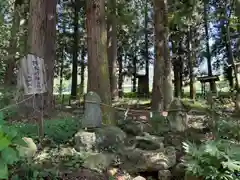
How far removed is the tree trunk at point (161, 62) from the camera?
10.8 metres

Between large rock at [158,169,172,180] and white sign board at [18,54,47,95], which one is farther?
white sign board at [18,54,47,95]

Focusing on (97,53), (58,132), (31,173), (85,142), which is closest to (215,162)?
(85,142)

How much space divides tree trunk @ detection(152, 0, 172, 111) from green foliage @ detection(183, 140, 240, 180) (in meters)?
6.87

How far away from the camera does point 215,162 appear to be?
3.81 m

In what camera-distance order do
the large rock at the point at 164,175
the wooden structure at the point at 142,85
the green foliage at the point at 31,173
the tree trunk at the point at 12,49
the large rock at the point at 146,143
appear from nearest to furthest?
the green foliage at the point at 31,173 → the large rock at the point at 164,175 → the large rock at the point at 146,143 → the tree trunk at the point at 12,49 → the wooden structure at the point at 142,85

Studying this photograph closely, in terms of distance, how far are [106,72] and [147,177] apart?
2.88 metres

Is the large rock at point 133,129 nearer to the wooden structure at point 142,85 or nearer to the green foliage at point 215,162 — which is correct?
the green foliage at point 215,162

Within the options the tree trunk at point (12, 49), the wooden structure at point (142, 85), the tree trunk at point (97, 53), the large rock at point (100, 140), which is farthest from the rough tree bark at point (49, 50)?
the wooden structure at point (142, 85)

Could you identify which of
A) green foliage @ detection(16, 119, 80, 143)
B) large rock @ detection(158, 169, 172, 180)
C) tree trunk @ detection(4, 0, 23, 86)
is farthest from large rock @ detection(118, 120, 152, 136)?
tree trunk @ detection(4, 0, 23, 86)

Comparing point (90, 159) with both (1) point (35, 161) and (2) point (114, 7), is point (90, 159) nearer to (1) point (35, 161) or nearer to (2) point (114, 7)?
(1) point (35, 161)

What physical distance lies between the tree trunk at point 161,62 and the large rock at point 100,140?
223 inches

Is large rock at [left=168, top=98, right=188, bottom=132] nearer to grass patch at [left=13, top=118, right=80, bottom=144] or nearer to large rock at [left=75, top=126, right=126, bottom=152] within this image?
large rock at [left=75, top=126, right=126, bottom=152]

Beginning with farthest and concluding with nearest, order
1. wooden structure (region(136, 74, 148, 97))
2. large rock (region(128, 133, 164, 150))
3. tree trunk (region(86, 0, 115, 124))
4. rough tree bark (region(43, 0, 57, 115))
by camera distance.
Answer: wooden structure (region(136, 74, 148, 97)), rough tree bark (region(43, 0, 57, 115)), tree trunk (region(86, 0, 115, 124)), large rock (region(128, 133, 164, 150))

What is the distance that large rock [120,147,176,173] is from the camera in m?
4.98
